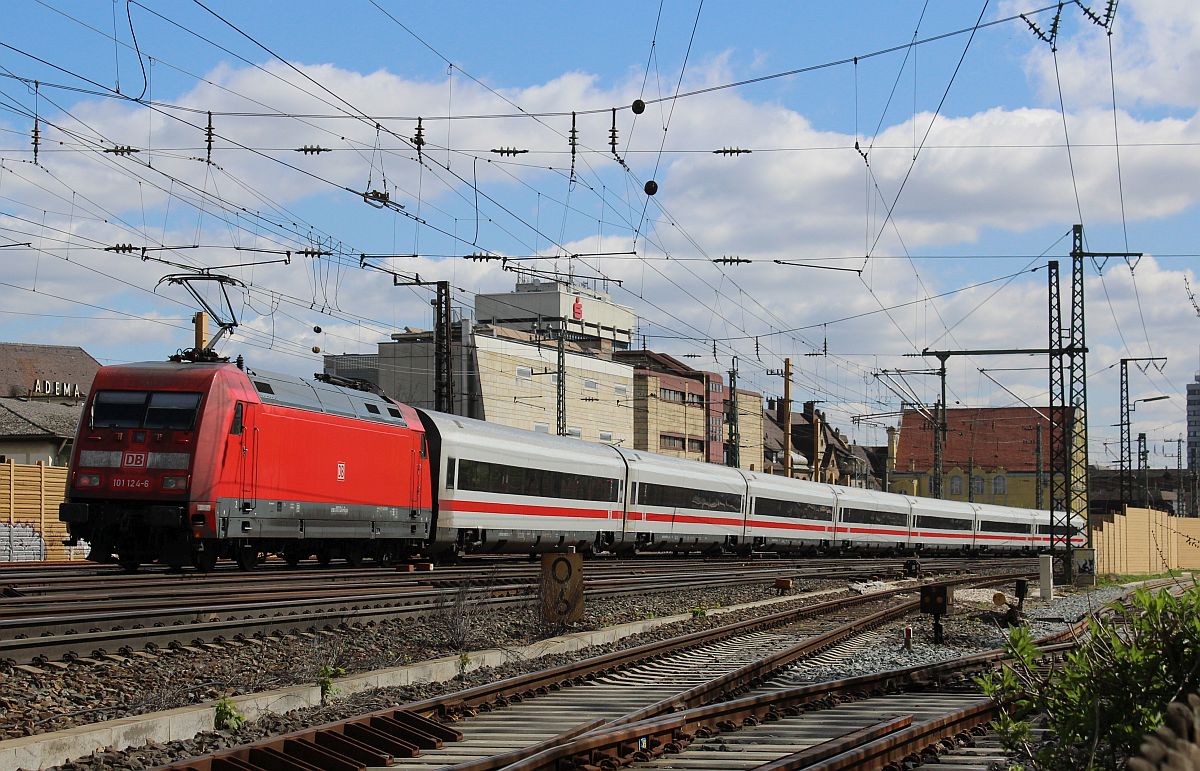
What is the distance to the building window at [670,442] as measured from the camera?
332ft

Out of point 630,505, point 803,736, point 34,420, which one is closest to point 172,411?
point 803,736

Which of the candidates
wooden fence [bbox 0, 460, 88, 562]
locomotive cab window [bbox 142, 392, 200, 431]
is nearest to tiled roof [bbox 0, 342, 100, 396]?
wooden fence [bbox 0, 460, 88, 562]

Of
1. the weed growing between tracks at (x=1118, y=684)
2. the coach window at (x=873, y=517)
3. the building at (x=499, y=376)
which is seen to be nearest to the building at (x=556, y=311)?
the building at (x=499, y=376)

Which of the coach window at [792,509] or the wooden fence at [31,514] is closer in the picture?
the wooden fence at [31,514]

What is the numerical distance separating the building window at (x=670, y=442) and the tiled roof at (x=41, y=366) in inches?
1648

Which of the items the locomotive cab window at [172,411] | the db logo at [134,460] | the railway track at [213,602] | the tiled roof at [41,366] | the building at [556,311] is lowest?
the railway track at [213,602]

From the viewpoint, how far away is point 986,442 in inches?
4471

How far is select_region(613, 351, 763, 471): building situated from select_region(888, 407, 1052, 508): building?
16427 millimetres

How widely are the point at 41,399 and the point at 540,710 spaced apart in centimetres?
5997

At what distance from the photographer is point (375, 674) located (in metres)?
12.8

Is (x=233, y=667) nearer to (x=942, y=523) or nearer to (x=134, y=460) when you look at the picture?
(x=134, y=460)

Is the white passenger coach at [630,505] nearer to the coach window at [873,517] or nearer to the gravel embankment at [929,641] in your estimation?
the coach window at [873,517]

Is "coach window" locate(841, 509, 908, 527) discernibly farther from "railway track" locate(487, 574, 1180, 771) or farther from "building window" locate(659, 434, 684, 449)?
"railway track" locate(487, 574, 1180, 771)

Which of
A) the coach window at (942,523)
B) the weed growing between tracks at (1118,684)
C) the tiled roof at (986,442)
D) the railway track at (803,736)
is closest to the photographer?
the weed growing between tracks at (1118,684)
